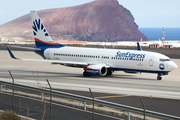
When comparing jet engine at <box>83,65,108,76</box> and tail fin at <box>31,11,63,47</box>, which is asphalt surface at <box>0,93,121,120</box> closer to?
jet engine at <box>83,65,108,76</box>

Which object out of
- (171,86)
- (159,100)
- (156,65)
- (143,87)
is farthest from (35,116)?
(156,65)

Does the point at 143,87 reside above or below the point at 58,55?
below

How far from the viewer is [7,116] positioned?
17328 millimetres

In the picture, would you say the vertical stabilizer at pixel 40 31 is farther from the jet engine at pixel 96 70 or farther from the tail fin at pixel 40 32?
the jet engine at pixel 96 70

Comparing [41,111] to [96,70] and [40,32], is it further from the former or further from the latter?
[40,32]

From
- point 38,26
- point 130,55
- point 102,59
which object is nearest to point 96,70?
point 102,59

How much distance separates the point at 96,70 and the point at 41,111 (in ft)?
67.2

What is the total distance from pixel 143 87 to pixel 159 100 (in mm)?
7463

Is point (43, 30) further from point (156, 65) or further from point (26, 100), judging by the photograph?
point (26, 100)

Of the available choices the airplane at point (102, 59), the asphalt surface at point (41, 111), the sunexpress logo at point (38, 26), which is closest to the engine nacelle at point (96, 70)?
the airplane at point (102, 59)

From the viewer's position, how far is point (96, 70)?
4006cm

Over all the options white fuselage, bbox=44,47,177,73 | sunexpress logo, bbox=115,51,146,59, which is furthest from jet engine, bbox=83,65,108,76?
sunexpress logo, bbox=115,51,146,59

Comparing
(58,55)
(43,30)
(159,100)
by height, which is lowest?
(159,100)

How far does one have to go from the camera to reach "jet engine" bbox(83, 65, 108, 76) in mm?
40000
